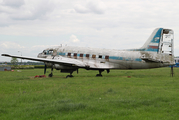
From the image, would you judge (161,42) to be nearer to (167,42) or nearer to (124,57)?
(167,42)

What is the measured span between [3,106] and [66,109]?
381 centimetres

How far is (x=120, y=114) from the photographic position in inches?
350

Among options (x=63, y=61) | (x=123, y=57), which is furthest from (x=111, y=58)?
(x=63, y=61)

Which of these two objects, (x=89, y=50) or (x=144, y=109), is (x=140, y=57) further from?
(x=144, y=109)

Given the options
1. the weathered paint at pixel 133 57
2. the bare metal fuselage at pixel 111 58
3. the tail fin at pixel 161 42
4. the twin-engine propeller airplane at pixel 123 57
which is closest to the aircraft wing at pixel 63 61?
the twin-engine propeller airplane at pixel 123 57

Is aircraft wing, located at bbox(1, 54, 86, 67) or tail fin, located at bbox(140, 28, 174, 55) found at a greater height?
tail fin, located at bbox(140, 28, 174, 55)

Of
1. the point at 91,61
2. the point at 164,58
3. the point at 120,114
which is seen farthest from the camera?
the point at 91,61

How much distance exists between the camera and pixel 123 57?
28.9 metres

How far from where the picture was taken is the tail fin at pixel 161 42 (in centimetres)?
2825

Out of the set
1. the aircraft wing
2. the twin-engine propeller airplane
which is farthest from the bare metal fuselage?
the aircraft wing

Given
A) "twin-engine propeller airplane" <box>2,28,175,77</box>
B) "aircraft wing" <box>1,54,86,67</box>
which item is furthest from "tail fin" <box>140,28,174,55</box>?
"aircraft wing" <box>1,54,86,67</box>

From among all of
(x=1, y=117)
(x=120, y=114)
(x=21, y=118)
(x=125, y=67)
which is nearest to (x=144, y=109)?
(x=120, y=114)

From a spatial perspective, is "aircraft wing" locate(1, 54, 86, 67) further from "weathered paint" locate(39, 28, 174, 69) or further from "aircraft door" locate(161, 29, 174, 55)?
"aircraft door" locate(161, 29, 174, 55)

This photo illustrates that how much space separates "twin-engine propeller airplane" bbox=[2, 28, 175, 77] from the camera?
92.2ft
